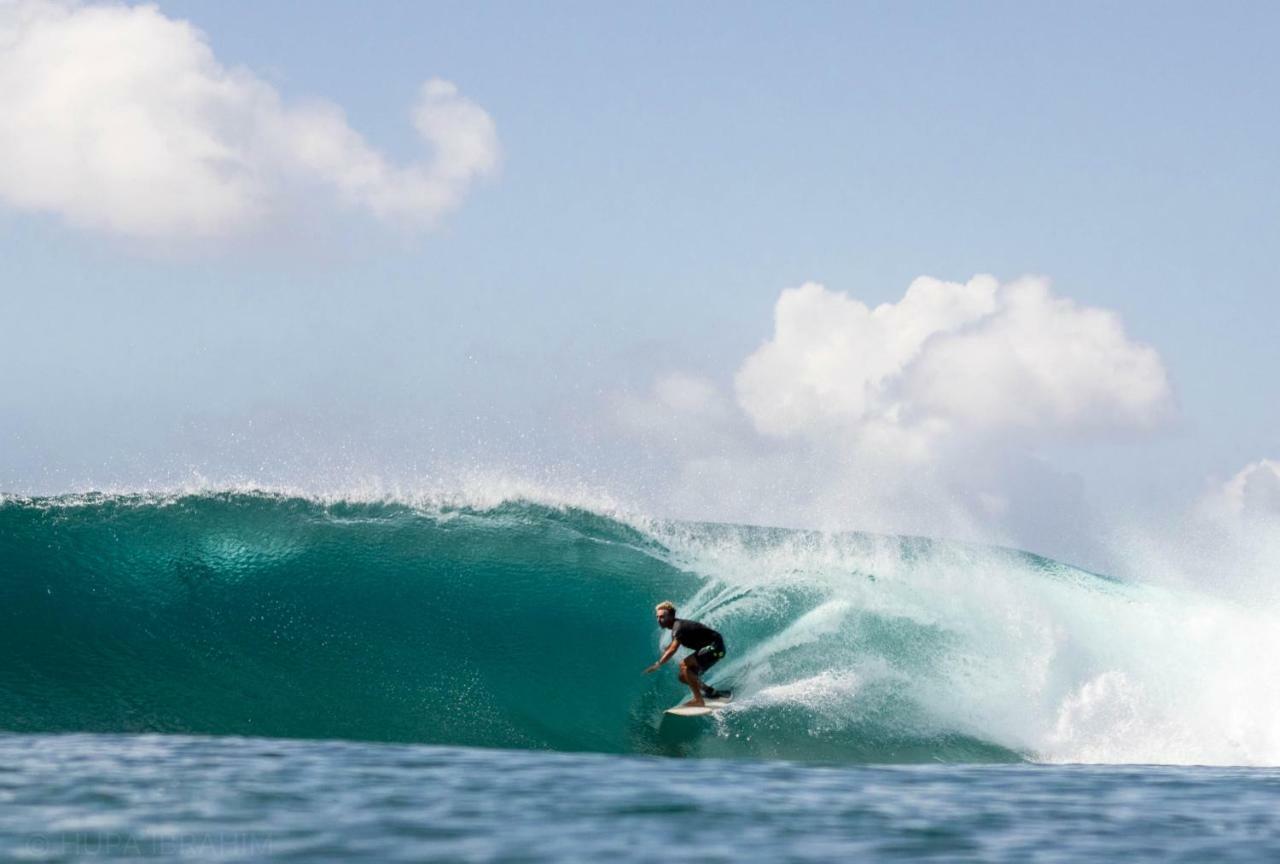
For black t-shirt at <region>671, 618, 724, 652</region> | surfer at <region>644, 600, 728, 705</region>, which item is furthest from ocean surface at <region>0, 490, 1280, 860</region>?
black t-shirt at <region>671, 618, 724, 652</region>

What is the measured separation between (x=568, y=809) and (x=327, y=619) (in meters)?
7.00

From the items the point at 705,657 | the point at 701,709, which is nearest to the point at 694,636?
the point at 705,657

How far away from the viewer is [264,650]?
11828 millimetres

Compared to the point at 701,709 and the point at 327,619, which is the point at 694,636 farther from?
the point at 327,619

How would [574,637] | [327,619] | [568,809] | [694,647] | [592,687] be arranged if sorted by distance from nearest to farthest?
[568,809]
[694,647]
[592,687]
[327,619]
[574,637]

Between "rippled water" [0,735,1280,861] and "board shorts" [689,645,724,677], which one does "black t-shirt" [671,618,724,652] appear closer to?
"board shorts" [689,645,724,677]

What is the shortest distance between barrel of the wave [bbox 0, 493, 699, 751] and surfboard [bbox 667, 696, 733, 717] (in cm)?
41

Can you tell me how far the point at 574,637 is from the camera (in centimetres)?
1271

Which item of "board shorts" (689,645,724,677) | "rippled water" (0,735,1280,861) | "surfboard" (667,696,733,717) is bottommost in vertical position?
"rippled water" (0,735,1280,861)

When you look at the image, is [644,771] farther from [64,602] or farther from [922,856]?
[64,602]

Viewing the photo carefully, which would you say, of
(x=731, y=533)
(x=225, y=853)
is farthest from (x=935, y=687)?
(x=225, y=853)

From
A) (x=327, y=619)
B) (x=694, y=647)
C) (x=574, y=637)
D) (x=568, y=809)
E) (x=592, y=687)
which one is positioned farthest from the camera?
(x=574, y=637)

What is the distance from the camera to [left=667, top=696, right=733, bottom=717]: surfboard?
10938mm

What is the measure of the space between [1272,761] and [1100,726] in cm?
193
